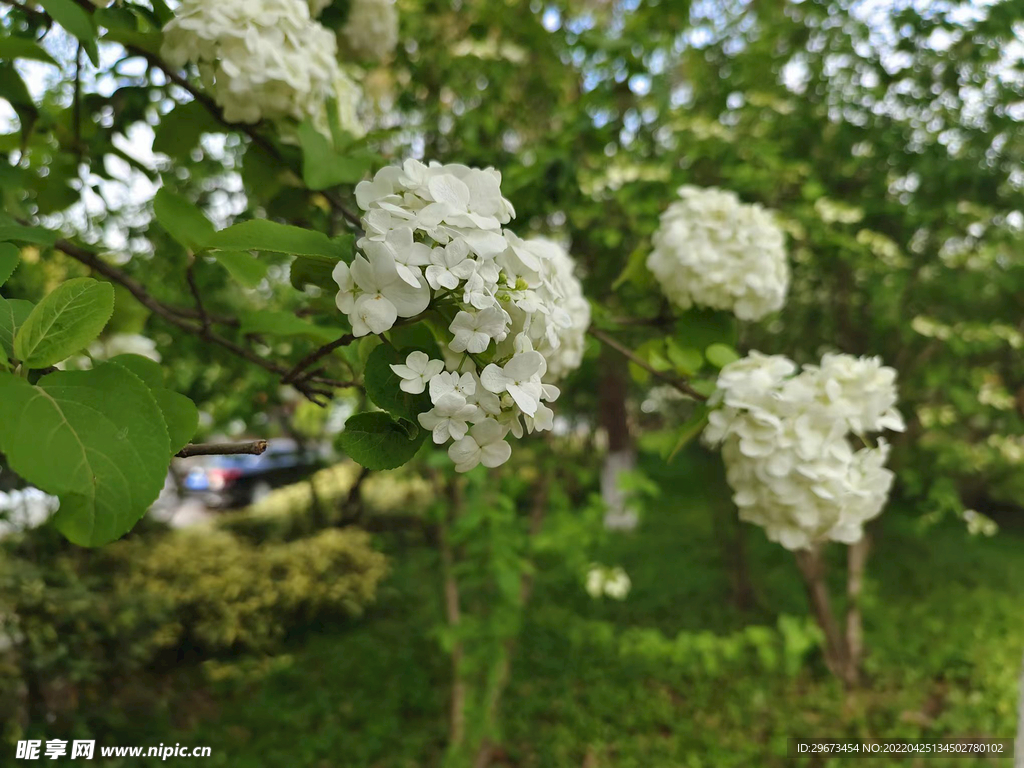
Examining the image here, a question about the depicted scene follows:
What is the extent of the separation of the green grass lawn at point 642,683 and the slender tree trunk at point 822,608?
0.46ft

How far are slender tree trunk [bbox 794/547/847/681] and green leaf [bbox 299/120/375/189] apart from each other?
3.15 meters

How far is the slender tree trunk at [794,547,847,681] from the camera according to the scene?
11.4 ft

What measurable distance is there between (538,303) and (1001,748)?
12.4 ft

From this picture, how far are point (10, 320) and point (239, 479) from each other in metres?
8.70

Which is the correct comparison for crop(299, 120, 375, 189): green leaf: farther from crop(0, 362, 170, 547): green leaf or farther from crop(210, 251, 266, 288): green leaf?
crop(0, 362, 170, 547): green leaf

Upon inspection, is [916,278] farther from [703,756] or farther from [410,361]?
[410,361]

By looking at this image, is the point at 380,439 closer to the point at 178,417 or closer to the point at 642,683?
the point at 178,417

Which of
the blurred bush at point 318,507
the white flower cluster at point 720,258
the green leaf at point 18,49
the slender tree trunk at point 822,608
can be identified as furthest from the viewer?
the blurred bush at point 318,507

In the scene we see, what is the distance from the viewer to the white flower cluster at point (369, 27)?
1.42m

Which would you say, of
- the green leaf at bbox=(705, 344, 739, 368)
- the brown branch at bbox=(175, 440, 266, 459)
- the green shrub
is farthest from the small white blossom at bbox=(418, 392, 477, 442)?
the green shrub

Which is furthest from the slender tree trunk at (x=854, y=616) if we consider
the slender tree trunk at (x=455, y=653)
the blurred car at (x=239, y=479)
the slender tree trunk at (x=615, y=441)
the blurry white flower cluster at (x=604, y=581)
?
the blurred car at (x=239, y=479)

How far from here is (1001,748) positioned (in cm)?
311

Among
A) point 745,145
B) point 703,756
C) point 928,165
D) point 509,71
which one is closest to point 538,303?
point 509,71

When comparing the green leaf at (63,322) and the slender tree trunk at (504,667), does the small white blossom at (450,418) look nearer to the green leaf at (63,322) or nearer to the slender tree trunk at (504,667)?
the green leaf at (63,322)
